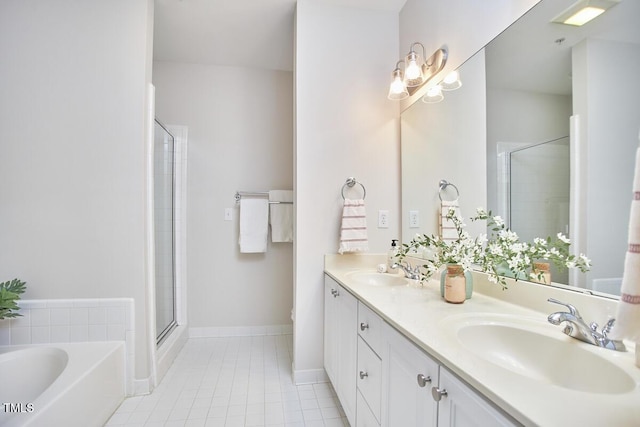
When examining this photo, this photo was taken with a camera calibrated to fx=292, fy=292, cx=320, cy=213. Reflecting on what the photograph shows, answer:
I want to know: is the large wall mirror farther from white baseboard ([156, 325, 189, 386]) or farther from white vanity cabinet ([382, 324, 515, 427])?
white baseboard ([156, 325, 189, 386])

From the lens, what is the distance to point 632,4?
77cm

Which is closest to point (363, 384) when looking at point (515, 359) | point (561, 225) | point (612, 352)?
point (515, 359)

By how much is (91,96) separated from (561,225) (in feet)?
7.99

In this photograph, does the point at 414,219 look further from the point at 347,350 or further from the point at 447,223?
the point at 347,350

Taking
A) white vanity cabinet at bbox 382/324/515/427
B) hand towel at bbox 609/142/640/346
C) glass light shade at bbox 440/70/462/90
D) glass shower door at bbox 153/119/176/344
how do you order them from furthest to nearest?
glass shower door at bbox 153/119/176/344, glass light shade at bbox 440/70/462/90, white vanity cabinet at bbox 382/324/515/427, hand towel at bbox 609/142/640/346

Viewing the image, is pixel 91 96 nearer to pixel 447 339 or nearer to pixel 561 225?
pixel 447 339

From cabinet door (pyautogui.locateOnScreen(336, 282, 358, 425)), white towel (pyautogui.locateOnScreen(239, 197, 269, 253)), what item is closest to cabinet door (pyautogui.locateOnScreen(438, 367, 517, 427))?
cabinet door (pyautogui.locateOnScreen(336, 282, 358, 425))

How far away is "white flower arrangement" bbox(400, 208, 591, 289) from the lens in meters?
0.95

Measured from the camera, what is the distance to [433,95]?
66.7 inches

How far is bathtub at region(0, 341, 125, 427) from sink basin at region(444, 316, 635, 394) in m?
1.64

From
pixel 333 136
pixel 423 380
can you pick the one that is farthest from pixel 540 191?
pixel 333 136

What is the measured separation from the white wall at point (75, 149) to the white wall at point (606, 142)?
211cm

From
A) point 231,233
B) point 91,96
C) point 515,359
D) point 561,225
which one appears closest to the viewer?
point 515,359

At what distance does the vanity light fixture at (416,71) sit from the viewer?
1.64 m
